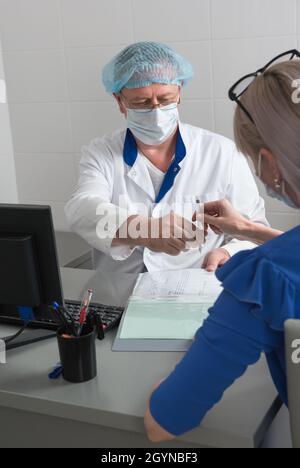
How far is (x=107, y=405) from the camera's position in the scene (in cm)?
96

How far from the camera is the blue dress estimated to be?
80 cm

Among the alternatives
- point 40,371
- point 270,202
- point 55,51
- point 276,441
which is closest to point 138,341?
point 40,371

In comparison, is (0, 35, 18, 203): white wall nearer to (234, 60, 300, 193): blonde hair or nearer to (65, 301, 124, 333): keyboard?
(65, 301, 124, 333): keyboard

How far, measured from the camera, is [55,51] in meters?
2.48

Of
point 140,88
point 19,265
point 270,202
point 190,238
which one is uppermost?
point 140,88

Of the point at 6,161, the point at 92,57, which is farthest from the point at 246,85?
the point at 6,161

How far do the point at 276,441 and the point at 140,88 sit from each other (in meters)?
1.26

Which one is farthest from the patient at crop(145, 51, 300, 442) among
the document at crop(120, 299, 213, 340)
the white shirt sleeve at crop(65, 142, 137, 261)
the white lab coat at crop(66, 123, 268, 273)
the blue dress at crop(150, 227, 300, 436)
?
the white lab coat at crop(66, 123, 268, 273)

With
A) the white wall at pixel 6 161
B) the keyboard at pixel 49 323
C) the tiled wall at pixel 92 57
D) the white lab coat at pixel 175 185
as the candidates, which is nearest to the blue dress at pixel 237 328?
the keyboard at pixel 49 323

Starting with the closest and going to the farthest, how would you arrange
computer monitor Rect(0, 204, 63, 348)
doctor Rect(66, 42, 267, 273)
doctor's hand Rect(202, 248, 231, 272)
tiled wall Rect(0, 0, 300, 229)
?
Result: computer monitor Rect(0, 204, 63, 348) < doctor's hand Rect(202, 248, 231, 272) < doctor Rect(66, 42, 267, 273) < tiled wall Rect(0, 0, 300, 229)

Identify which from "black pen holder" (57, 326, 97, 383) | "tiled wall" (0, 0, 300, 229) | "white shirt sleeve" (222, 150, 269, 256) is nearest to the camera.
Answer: "black pen holder" (57, 326, 97, 383)

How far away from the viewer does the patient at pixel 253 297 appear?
0.81 meters

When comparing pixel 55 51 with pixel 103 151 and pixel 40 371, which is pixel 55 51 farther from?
pixel 40 371

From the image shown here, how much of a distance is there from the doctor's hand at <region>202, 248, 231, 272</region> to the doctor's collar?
44 cm
